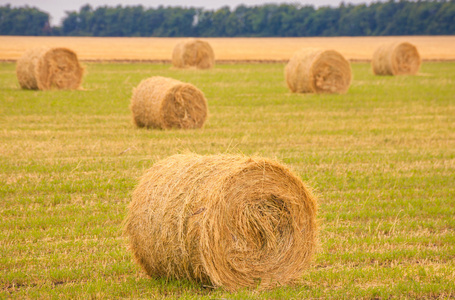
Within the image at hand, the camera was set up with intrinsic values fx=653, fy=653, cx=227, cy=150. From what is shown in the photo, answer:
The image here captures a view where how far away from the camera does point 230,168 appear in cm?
624

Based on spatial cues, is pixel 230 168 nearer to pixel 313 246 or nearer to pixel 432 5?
pixel 313 246

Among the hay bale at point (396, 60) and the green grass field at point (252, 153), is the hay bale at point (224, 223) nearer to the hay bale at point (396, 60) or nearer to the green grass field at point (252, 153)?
the green grass field at point (252, 153)

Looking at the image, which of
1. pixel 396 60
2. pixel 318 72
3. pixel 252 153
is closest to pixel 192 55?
pixel 396 60

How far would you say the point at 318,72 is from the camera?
2400 cm

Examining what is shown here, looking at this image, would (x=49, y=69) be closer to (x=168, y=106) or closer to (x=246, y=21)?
(x=168, y=106)

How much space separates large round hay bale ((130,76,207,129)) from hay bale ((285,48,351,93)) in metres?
8.49

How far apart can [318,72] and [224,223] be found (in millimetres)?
18583

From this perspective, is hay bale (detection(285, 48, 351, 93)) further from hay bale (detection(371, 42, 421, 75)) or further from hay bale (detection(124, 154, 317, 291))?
hay bale (detection(124, 154, 317, 291))

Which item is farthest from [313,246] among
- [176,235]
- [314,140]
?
[314,140]

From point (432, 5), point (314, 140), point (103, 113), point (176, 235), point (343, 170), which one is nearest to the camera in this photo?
point (176, 235)

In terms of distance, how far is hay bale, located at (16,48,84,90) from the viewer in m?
23.5

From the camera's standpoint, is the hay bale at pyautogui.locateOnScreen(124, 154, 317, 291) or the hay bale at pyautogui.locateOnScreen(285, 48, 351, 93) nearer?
the hay bale at pyautogui.locateOnScreen(124, 154, 317, 291)

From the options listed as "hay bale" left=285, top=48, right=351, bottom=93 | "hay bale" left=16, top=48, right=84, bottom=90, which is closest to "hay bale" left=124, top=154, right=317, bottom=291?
"hay bale" left=285, top=48, right=351, bottom=93

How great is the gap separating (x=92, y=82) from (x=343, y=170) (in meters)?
18.8
